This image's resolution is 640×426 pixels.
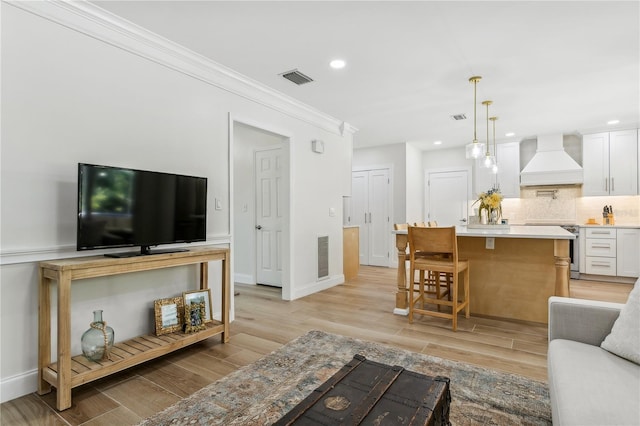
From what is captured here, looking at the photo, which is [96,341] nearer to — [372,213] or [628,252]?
[372,213]

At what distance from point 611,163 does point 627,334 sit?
5675mm

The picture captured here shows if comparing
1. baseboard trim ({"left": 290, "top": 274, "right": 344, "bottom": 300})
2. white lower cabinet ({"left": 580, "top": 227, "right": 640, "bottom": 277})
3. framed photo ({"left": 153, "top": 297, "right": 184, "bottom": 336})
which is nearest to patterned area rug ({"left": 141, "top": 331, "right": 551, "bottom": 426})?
framed photo ({"left": 153, "top": 297, "right": 184, "bottom": 336})

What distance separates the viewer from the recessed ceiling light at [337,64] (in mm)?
3246

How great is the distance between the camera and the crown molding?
7.45 ft

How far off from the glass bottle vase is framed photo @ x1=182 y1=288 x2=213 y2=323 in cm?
67

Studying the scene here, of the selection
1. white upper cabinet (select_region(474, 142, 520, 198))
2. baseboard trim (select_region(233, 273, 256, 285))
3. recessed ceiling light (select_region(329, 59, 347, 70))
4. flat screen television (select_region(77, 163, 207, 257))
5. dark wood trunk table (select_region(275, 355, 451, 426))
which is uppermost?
recessed ceiling light (select_region(329, 59, 347, 70))

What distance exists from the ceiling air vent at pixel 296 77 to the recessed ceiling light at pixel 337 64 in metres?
0.37

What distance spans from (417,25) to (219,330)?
2964 mm

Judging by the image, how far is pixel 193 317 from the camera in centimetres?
281

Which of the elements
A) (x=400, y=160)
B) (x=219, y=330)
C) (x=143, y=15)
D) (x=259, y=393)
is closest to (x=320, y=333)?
(x=219, y=330)

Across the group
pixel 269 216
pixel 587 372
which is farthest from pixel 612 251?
pixel 269 216

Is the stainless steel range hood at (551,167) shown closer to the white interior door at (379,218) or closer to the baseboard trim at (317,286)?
the white interior door at (379,218)

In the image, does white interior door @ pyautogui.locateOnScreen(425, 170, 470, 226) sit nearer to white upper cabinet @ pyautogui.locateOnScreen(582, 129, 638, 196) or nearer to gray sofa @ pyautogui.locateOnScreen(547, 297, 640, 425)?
white upper cabinet @ pyautogui.locateOnScreen(582, 129, 638, 196)

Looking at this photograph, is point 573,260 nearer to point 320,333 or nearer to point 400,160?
point 400,160
